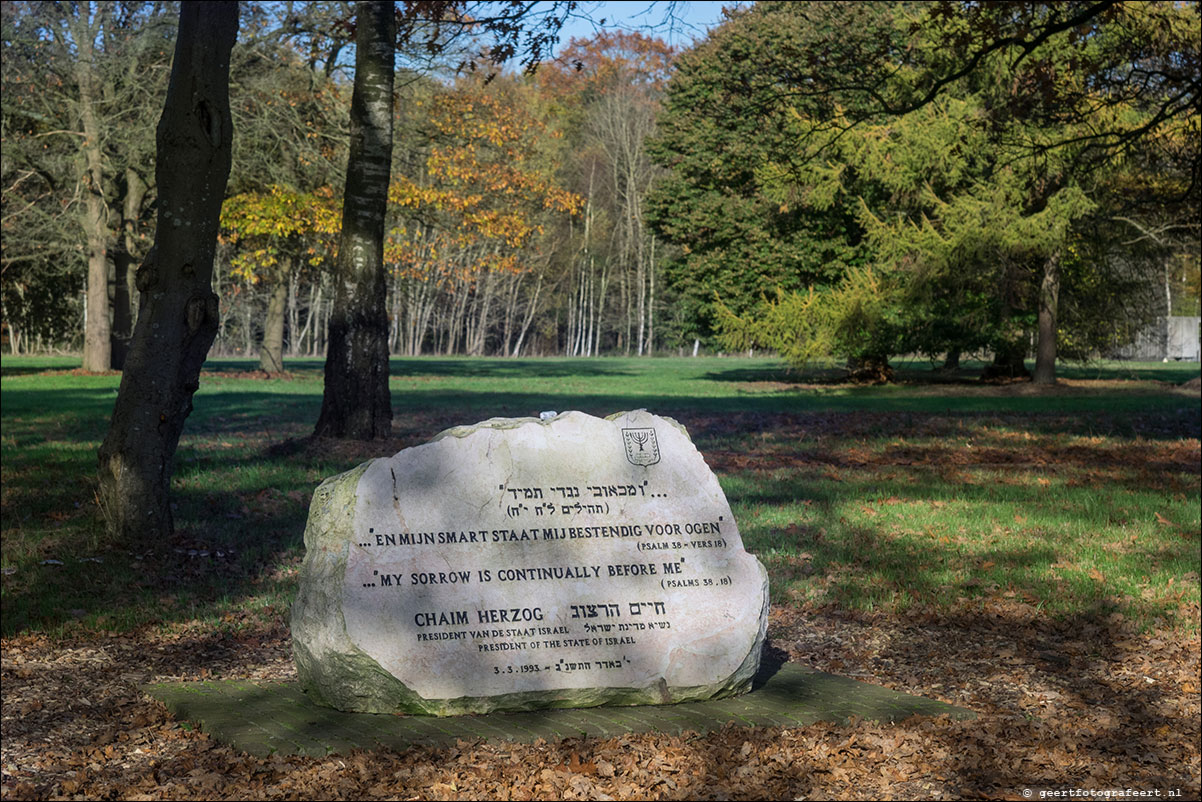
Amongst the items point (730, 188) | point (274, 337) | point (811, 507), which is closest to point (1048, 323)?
point (730, 188)

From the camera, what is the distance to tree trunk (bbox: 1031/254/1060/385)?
107ft

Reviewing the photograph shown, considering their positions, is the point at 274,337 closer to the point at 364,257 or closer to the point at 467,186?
the point at 467,186

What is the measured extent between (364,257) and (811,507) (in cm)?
644

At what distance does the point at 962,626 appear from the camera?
8.30 metres

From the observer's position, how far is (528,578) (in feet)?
19.2

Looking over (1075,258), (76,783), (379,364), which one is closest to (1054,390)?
(1075,258)

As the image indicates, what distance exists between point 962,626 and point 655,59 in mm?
46552

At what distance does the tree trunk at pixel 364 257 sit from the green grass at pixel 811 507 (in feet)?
1.96

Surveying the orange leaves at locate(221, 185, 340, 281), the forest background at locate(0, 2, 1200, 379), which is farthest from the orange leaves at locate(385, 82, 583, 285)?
the orange leaves at locate(221, 185, 340, 281)

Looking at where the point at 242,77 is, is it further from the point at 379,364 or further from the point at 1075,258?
the point at 1075,258

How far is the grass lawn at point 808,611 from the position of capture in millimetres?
5145

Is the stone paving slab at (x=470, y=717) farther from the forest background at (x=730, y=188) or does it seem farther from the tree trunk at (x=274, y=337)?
the tree trunk at (x=274, y=337)

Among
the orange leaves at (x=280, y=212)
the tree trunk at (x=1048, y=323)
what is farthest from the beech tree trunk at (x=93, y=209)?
the tree trunk at (x=1048, y=323)

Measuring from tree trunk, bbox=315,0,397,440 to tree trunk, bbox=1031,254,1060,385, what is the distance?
2335cm
